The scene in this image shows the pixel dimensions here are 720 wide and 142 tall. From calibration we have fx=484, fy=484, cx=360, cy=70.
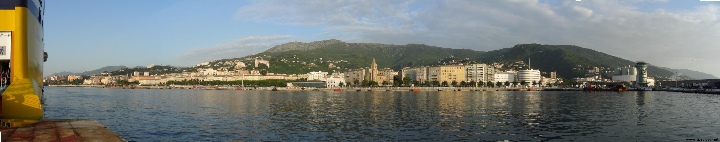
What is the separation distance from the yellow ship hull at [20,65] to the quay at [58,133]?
3826 millimetres

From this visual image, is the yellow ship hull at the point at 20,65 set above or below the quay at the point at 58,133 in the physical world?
above

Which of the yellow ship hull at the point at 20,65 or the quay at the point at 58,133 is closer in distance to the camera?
the quay at the point at 58,133

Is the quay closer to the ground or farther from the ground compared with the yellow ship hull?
closer to the ground

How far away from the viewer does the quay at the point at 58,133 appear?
48.3 feet

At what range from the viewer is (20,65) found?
81.7ft

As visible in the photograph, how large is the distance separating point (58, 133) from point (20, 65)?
11.7 m

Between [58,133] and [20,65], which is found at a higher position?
[20,65]

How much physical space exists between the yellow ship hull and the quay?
383 centimetres

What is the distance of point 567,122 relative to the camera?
1515 inches

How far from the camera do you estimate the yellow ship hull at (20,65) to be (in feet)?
71.2

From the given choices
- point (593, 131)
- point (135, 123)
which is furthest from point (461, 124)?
point (135, 123)

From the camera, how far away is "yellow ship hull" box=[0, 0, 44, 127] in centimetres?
2170

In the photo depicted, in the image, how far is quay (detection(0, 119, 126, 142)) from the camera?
48.3 feet

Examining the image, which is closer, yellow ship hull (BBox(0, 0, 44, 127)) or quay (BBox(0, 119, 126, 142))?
quay (BBox(0, 119, 126, 142))
